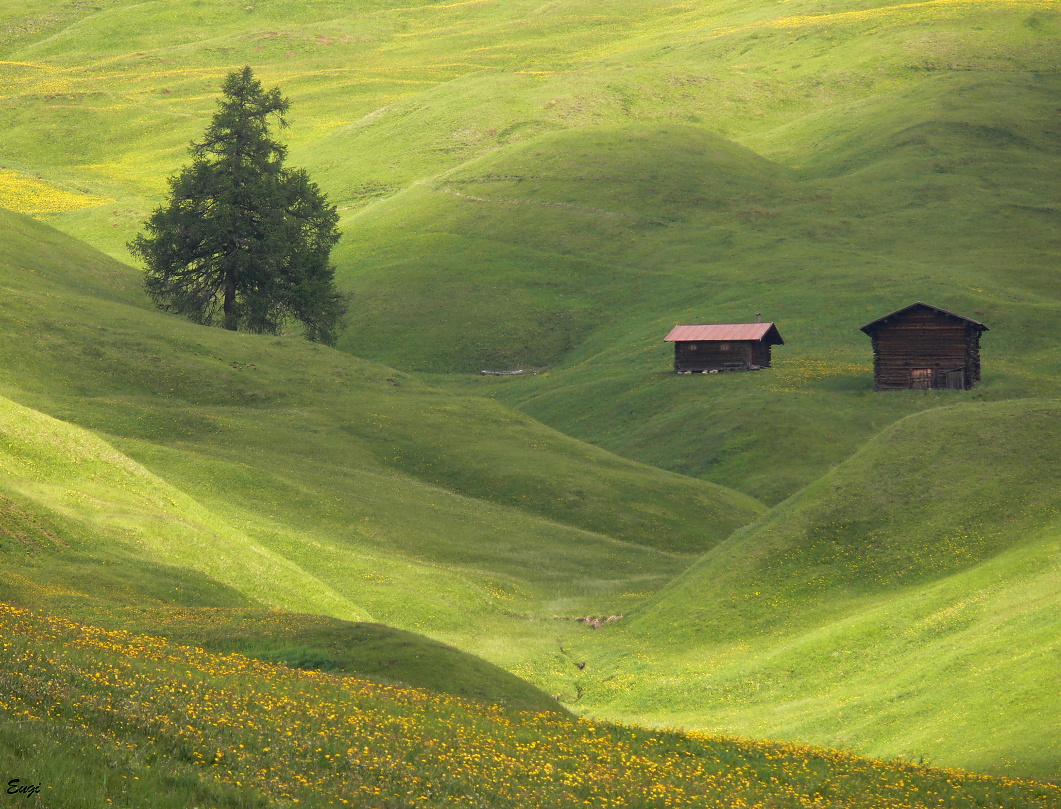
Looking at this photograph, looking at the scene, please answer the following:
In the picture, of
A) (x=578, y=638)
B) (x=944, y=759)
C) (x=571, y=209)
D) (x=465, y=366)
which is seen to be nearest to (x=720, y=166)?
(x=571, y=209)

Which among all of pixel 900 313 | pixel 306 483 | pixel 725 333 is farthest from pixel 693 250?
pixel 306 483

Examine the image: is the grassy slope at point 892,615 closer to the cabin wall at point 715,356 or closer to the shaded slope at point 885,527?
the shaded slope at point 885,527

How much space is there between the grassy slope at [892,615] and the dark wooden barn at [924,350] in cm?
4767

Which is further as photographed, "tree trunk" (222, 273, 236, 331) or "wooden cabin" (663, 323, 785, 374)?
"wooden cabin" (663, 323, 785, 374)

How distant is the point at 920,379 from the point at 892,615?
6700cm

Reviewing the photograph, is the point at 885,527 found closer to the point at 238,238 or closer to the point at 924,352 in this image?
the point at 924,352

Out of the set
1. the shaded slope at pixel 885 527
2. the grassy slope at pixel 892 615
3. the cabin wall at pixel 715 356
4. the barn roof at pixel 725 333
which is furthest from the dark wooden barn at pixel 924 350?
the shaded slope at pixel 885 527

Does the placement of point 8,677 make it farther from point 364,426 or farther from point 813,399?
point 813,399

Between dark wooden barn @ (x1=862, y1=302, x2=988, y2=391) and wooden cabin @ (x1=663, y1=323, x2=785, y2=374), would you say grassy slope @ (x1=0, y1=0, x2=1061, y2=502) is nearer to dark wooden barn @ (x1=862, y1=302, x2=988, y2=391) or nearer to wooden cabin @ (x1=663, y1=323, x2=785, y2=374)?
wooden cabin @ (x1=663, y1=323, x2=785, y2=374)

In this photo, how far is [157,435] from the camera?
219ft

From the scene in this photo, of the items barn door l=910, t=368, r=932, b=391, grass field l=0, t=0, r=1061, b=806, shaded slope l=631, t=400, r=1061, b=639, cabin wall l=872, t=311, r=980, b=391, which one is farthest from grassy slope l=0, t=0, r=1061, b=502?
shaded slope l=631, t=400, r=1061, b=639

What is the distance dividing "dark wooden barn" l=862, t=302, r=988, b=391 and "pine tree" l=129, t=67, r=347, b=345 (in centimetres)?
5178

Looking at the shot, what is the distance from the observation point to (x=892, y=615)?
41.2 meters

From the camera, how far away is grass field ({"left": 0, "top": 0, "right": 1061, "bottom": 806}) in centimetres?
3631
